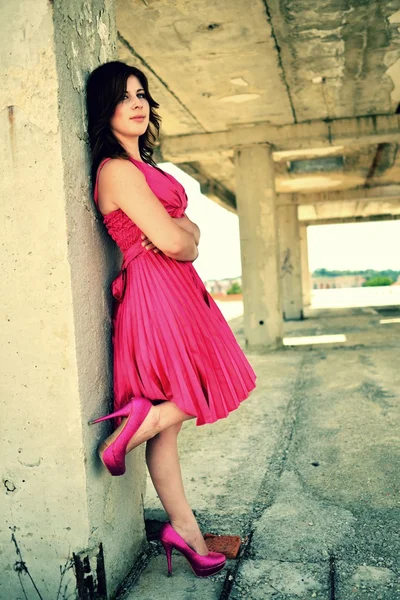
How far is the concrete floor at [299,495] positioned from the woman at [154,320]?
19cm

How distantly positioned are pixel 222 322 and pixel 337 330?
10004 mm

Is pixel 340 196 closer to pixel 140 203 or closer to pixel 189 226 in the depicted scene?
pixel 189 226

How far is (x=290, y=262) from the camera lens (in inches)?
675

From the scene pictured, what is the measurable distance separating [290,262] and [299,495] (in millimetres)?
14491

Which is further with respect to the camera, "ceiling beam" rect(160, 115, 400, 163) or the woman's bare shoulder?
"ceiling beam" rect(160, 115, 400, 163)

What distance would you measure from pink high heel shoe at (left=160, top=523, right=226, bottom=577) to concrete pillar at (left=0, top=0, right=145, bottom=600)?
0.68ft

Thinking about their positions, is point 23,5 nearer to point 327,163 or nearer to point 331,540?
point 331,540

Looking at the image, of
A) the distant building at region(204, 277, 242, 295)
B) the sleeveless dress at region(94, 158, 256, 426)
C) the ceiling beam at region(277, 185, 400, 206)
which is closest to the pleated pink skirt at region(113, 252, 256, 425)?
the sleeveless dress at region(94, 158, 256, 426)

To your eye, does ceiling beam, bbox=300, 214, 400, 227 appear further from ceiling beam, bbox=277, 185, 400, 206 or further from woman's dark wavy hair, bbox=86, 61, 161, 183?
woman's dark wavy hair, bbox=86, 61, 161, 183

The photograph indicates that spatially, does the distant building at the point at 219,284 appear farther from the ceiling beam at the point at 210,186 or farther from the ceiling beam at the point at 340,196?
the ceiling beam at the point at 340,196

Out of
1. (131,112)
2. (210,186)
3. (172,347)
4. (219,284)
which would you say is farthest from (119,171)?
(219,284)

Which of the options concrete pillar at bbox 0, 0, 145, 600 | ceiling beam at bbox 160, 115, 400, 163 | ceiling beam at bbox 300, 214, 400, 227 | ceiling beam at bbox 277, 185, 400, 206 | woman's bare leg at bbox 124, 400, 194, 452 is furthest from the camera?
ceiling beam at bbox 300, 214, 400, 227

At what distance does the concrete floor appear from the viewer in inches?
81.7

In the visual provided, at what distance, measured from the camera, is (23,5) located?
1817 millimetres
